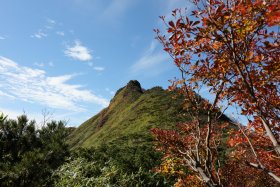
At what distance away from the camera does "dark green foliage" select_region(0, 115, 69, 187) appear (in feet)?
31.2

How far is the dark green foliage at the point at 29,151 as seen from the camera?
31.2ft

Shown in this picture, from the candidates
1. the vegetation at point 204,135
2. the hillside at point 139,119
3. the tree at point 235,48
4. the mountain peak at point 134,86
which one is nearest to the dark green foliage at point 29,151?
the vegetation at point 204,135

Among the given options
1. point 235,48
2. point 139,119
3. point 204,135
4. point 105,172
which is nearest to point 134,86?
point 139,119

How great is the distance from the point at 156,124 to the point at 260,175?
30136 millimetres

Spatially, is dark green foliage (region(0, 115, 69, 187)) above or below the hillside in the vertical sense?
below

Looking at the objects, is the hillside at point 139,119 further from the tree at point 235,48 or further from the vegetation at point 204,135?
the tree at point 235,48

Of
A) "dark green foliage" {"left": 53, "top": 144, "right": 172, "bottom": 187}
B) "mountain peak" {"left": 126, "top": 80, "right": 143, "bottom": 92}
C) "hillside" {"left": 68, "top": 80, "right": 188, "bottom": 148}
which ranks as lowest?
"dark green foliage" {"left": 53, "top": 144, "right": 172, "bottom": 187}

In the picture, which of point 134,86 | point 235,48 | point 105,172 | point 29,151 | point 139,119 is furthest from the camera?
point 134,86

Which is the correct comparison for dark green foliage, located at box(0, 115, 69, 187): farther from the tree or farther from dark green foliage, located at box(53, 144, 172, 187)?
the tree

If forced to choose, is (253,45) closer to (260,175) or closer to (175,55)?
(175,55)

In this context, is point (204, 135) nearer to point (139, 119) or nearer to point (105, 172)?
point (105, 172)

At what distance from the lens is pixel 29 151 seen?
9.81m

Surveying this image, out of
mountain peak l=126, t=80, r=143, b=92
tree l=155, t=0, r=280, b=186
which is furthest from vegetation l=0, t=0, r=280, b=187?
mountain peak l=126, t=80, r=143, b=92

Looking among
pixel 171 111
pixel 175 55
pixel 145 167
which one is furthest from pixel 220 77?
pixel 171 111
